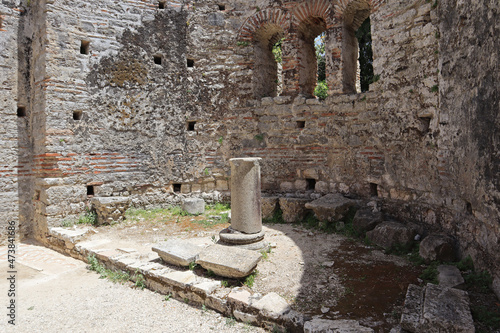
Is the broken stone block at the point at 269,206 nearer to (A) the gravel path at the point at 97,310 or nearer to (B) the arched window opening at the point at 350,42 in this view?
(B) the arched window opening at the point at 350,42

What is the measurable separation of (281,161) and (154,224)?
3.55 m

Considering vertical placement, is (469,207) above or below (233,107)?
below

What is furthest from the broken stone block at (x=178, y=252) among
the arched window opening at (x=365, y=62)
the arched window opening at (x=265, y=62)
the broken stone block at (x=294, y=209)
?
the arched window opening at (x=365, y=62)

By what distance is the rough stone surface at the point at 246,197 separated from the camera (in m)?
5.76

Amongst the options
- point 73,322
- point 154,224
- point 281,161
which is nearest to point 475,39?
point 281,161

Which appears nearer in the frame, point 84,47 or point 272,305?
point 272,305

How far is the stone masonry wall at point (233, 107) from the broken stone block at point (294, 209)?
2.52ft

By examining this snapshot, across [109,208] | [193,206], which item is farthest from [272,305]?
[109,208]

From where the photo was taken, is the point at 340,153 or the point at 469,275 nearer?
the point at 469,275

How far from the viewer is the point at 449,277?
14.0 ft

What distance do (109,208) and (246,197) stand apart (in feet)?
12.1

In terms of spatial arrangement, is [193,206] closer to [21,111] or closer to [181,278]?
[181,278]

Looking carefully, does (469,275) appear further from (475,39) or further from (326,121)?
(326,121)

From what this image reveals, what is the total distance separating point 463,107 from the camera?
4754 mm
